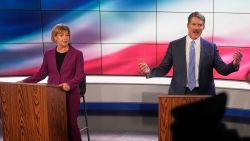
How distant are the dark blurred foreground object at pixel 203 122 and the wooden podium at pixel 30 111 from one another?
5.87ft

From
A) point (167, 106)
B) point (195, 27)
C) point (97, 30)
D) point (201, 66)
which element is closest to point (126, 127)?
point (97, 30)

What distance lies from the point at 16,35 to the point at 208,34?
2.79m

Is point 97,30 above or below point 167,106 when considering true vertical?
above

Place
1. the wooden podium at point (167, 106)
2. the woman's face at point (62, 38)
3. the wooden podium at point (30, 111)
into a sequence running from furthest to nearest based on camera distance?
the woman's face at point (62, 38) < the wooden podium at point (30, 111) < the wooden podium at point (167, 106)

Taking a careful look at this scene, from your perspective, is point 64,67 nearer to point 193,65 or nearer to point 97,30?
point 193,65

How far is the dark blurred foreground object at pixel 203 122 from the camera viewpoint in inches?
56.4

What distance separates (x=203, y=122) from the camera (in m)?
1.46

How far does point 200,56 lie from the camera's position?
329cm

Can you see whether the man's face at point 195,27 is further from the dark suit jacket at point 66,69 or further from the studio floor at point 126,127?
the studio floor at point 126,127

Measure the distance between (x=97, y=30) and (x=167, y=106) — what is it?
3542 mm

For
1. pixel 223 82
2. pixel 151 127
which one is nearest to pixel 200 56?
pixel 151 127

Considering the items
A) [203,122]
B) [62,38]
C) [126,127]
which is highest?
[62,38]

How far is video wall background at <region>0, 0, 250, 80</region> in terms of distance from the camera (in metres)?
5.85

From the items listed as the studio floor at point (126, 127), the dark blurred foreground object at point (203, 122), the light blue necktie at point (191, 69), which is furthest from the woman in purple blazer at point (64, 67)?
the dark blurred foreground object at point (203, 122)
